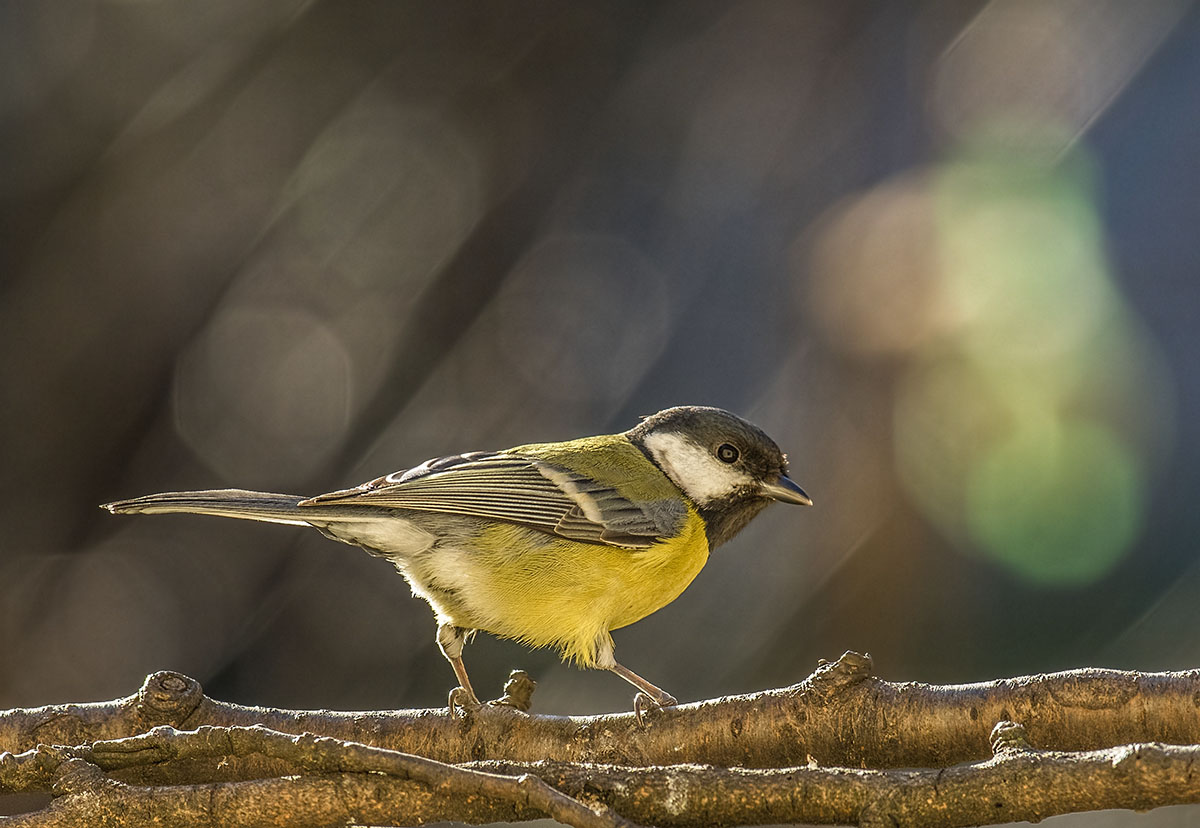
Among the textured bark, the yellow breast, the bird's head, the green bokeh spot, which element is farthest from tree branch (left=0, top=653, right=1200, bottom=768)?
the green bokeh spot

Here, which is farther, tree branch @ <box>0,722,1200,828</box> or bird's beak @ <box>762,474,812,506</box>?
bird's beak @ <box>762,474,812,506</box>

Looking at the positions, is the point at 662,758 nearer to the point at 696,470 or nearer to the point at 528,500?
the point at 528,500

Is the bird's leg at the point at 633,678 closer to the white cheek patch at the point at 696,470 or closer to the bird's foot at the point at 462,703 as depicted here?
the bird's foot at the point at 462,703

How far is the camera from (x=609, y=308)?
491 centimetres

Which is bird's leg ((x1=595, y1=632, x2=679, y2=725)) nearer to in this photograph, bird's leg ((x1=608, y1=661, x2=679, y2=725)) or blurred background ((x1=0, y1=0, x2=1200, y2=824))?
bird's leg ((x1=608, y1=661, x2=679, y2=725))

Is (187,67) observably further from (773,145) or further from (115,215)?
(773,145)

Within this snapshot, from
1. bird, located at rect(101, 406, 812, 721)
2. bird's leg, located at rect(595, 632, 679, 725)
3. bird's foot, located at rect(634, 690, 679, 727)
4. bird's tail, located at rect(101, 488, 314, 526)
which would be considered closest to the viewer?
bird's foot, located at rect(634, 690, 679, 727)

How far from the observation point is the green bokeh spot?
415 centimetres

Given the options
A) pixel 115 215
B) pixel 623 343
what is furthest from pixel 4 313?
pixel 623 343

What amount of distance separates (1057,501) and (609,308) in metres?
1.98

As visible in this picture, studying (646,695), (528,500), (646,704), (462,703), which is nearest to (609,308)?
(528,500)

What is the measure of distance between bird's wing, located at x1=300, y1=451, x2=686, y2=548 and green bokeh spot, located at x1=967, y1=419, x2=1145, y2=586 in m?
1.89

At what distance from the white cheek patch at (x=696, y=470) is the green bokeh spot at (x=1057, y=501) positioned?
1596mm

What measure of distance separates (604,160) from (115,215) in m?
2.07
